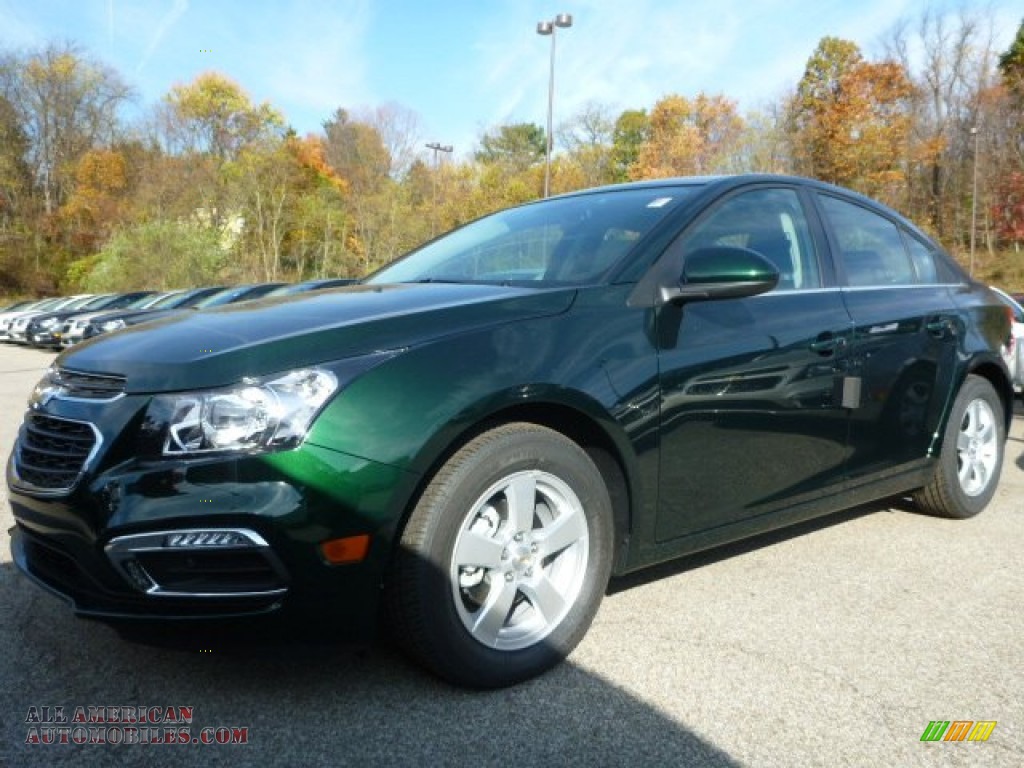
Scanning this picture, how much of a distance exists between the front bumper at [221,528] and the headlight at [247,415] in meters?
0.04

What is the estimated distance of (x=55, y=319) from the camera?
2061 centimetres

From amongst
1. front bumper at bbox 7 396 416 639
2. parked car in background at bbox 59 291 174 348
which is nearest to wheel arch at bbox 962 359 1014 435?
front bumper at bbox 7 396 416 639

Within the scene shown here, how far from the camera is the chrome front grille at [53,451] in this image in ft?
7.09

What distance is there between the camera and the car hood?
212 cm

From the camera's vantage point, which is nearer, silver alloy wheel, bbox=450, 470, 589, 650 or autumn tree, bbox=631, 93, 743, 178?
silver alloy wheel, bbox=450, 470, 589, 650

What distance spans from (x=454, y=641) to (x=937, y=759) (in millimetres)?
1226

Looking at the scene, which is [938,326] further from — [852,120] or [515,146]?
[515,146]

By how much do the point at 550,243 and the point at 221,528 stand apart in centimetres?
168

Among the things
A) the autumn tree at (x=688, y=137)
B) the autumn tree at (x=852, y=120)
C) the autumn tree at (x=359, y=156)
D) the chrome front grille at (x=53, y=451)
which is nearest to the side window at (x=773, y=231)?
the chrome front grille at (x=53, y=451)

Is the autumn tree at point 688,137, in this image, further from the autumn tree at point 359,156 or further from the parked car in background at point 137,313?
the parked car in background at point 137,313

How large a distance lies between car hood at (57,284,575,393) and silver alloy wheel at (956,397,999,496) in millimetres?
2699

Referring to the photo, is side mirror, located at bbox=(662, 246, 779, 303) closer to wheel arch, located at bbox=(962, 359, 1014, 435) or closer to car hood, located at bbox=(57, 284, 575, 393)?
car hood, located at bbox=(57, 284, 575, 393)

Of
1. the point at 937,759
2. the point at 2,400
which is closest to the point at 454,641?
the point at 937,759

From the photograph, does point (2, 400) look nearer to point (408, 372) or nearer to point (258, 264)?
point (408, 372)
